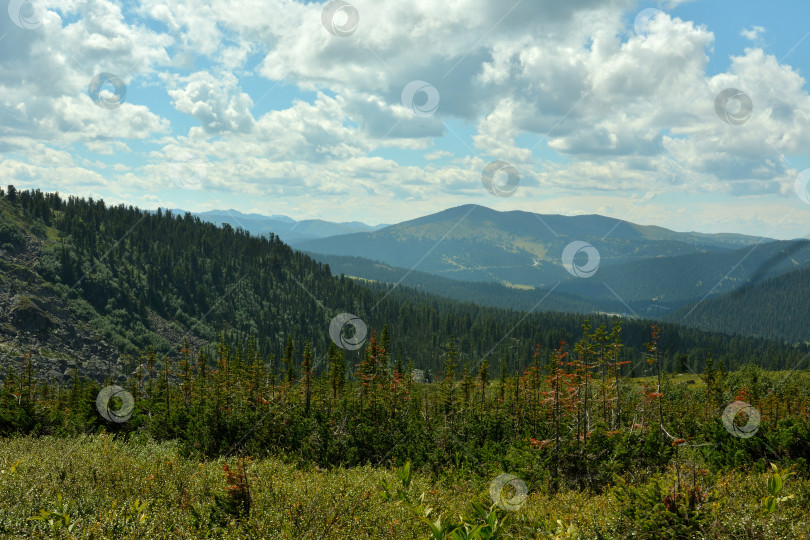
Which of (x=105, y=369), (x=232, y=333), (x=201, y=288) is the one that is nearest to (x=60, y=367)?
(x=105, y=369)

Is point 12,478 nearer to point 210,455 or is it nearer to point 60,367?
point 210,455

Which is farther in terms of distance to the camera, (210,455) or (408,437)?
(408,437)

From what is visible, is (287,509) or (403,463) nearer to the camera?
(287,509)

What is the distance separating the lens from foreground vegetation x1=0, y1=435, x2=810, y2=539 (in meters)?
8.54

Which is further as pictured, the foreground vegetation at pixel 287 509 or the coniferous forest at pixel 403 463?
the coniferous forest at pixel 403 463

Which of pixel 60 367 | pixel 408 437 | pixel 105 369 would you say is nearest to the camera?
pixel 408 437

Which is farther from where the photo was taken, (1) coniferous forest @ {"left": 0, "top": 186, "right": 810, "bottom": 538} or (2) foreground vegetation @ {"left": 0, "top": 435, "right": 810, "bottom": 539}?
(1) coniferous forest @ {"left": 0, "top": 186, "right": 810, "bottom": 538}

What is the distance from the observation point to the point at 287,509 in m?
10.6

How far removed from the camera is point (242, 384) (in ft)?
185

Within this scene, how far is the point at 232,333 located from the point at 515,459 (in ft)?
562

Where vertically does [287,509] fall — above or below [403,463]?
above

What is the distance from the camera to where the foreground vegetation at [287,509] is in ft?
28.0

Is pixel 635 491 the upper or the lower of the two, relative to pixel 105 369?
upper

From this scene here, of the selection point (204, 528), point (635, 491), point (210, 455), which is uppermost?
point (635, 491)
